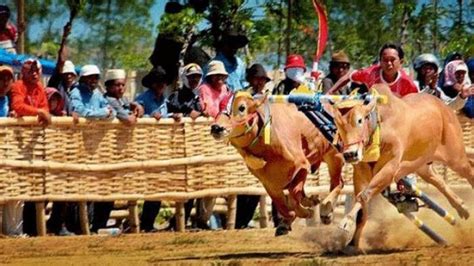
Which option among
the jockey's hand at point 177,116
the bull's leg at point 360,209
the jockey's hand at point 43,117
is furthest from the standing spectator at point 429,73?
the jockey's hand at point 43,117

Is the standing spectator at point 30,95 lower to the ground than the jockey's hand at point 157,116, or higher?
higher

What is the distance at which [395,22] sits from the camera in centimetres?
2955

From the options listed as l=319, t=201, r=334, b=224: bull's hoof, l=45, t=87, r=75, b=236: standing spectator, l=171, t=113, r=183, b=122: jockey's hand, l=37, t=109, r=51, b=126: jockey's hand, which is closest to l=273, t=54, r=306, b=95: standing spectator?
l=171, t=113, r=183, b=122: jockey's hand

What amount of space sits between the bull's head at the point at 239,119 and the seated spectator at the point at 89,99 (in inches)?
111

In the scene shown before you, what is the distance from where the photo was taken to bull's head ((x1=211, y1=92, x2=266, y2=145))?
13.6 metres

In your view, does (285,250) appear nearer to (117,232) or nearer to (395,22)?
(117,232)

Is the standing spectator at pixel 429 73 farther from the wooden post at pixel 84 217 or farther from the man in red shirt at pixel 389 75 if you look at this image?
the wooden post at pixel 84 217

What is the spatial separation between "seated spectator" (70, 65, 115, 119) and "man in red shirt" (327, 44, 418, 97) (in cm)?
283

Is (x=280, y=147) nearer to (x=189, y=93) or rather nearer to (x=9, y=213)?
(x=189, y=93)

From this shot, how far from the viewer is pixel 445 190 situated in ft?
50.1

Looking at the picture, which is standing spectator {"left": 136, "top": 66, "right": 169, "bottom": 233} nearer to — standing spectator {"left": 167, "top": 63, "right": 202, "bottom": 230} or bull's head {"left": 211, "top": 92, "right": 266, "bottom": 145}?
standing spectator {"left": 167, "top": 63, "right": 202, "bottom": 230}

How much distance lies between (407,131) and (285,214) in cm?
154

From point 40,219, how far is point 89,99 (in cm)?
149

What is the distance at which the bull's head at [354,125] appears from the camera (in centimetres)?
1289
